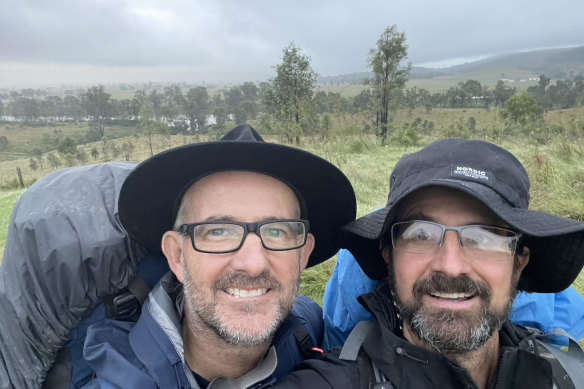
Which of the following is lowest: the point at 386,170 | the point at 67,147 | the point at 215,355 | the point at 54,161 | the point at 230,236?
the point at 54,161

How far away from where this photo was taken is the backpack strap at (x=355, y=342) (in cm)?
145

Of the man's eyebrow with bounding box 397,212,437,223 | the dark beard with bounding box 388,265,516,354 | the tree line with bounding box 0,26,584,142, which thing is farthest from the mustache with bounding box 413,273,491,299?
the tree line with bounding box 0,26,584,142

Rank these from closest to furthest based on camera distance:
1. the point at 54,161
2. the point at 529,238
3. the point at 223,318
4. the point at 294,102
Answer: the point at 223,318
the point at 529,238
the point at 294,102
the point at 54,161

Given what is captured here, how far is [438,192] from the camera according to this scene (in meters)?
1.45

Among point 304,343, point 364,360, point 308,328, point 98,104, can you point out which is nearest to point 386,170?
point 308,328

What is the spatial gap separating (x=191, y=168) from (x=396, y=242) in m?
0.90

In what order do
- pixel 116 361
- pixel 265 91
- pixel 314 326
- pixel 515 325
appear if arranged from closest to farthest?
pixel 116 361 → pixel 515 325 → pixel 314 326 → pixel 265 91

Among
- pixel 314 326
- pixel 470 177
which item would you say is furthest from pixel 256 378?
pixel 470 177

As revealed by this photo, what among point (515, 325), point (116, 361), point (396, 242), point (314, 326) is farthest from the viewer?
point (314, 326)

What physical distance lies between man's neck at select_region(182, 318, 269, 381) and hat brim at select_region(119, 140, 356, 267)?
1.39ft

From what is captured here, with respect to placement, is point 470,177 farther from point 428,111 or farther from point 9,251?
point 428,111

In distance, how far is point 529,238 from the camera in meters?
1.58

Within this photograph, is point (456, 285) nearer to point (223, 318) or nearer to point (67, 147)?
point (223, 318)

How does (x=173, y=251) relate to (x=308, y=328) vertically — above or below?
above
